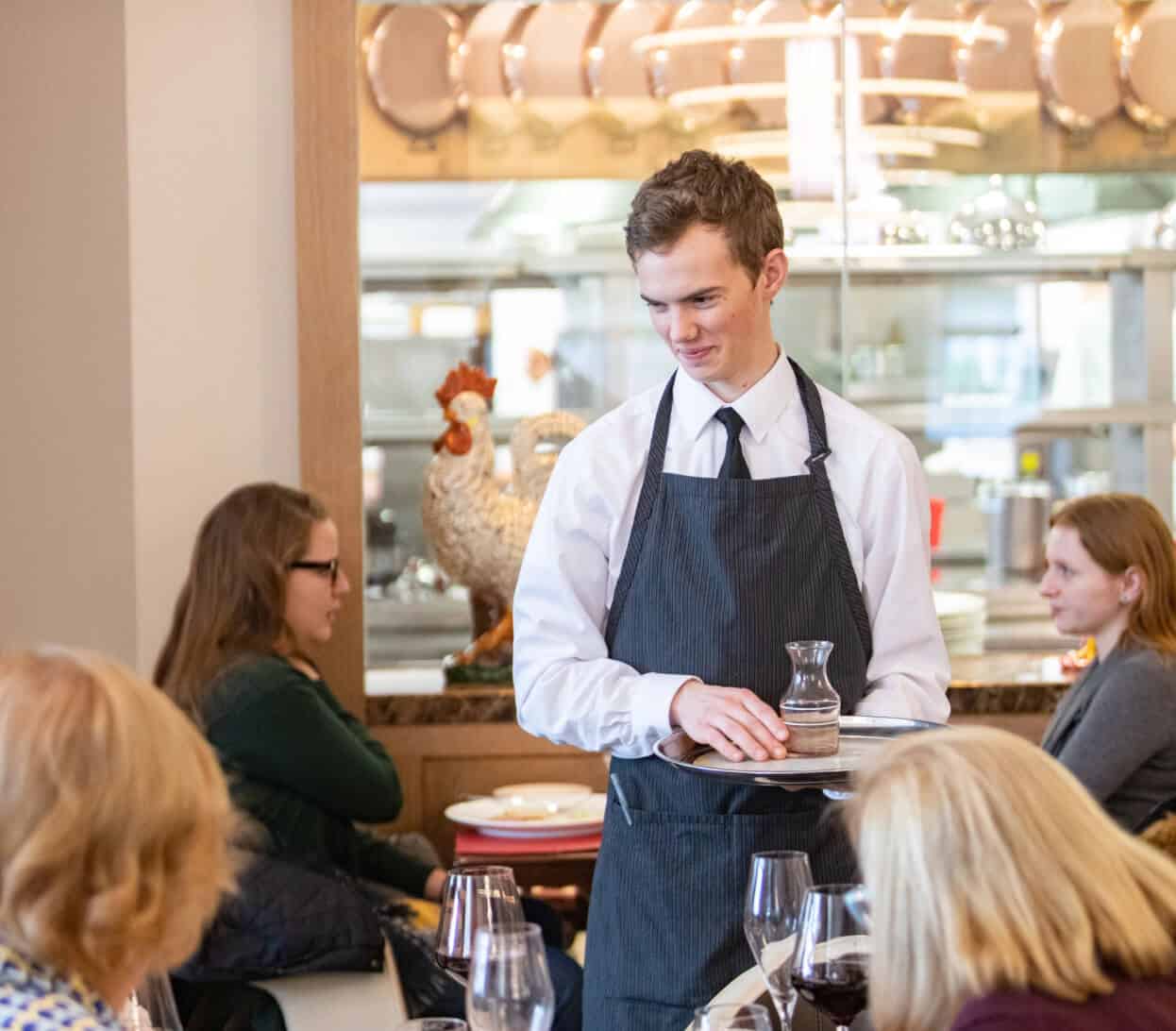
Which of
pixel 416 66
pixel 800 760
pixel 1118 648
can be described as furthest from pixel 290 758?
pixel 416 66

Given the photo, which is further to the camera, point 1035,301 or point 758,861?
point 1035,301

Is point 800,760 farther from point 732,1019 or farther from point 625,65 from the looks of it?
point 625,65

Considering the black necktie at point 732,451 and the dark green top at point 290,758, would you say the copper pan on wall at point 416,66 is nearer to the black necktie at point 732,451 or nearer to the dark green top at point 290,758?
the dark green top at point 290,758

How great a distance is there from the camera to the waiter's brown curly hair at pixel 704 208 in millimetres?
2096

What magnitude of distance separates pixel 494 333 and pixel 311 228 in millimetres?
1365

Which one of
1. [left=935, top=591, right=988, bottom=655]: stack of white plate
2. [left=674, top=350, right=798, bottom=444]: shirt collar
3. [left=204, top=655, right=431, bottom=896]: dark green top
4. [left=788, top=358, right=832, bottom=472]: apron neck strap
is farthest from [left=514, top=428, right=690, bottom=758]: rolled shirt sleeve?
[left=935, top=591, right=988, bottom=655]: stack of white plate

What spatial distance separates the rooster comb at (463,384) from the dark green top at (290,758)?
0.91 meters

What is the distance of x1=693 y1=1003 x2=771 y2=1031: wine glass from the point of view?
1.40 meters

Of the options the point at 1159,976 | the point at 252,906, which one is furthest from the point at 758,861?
the point at 252,906

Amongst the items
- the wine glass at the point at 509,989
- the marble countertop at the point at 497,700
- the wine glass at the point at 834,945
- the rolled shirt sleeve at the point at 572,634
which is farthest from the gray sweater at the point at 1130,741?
the wine glass at the point at 509,989

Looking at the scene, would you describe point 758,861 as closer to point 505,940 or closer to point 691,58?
point 505,940

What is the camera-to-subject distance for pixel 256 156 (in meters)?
3.72

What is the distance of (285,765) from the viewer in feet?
10.1

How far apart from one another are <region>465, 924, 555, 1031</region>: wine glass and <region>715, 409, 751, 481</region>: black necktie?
87cm
